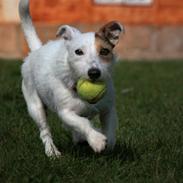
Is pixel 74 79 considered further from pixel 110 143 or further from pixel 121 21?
pixel 121 21

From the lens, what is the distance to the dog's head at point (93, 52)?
559 centimetres

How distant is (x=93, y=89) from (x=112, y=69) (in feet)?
1.30

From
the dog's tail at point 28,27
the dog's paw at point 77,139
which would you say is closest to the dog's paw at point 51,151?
the dog's paw at point 77,139

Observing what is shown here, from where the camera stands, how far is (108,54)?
582 cm

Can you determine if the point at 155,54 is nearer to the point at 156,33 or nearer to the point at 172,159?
the point at 156,33

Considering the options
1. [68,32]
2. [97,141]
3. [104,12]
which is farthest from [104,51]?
[104,12]

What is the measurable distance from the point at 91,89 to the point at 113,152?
0.84m

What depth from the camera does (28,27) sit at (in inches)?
295

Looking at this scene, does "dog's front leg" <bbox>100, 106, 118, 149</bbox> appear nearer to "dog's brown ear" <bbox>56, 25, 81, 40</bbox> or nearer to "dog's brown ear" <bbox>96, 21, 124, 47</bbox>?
"dog's brown ear" <bbox>96, 21, 124, 47</bbox>

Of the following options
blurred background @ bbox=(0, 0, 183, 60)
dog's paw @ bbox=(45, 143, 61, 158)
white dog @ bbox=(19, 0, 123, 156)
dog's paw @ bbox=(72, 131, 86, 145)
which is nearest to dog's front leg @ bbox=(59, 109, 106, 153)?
white dog @ bbox=(19, 0, 123, 156)

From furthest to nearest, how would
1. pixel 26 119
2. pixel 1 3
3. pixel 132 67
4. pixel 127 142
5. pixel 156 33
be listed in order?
pixel 156 33 < pixel 1 3 < pixel 132 67 < pixel 26 119 < pixel 127 142

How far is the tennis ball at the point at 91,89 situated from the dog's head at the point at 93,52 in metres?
0.05

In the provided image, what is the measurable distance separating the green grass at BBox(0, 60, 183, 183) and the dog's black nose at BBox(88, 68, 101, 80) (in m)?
0.76

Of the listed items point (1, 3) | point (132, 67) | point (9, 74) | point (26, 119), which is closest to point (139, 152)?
point (26, 119)
